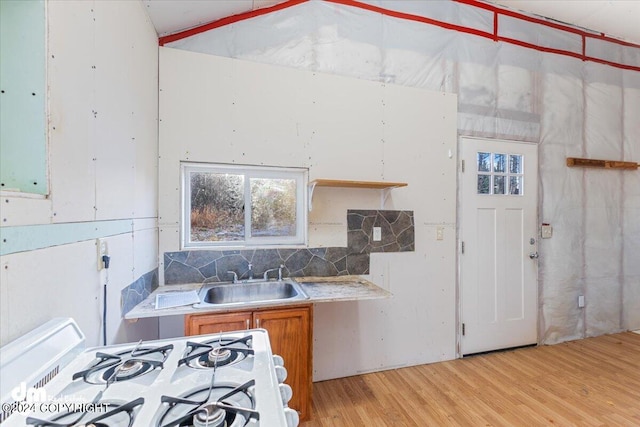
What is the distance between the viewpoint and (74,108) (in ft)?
3.73

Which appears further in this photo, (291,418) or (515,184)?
(515,184)

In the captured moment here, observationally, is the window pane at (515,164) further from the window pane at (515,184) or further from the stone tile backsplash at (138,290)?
the stone tile backsplash at (138,290)

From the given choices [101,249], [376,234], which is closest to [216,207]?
[101,249]

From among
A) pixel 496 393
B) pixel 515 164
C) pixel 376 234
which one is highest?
pixel 515 164

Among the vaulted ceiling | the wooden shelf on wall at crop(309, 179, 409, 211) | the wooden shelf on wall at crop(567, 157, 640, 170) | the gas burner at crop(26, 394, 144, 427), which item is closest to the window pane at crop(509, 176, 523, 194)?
the wooden shelf on wall at crop(567, 157, 640, 170)

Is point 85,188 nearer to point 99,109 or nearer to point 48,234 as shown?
point 48,234

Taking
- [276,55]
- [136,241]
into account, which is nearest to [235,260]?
[136,241]

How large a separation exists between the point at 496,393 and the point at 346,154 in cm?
228

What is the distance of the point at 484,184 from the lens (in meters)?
2.94

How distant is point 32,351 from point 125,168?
1.02 metres

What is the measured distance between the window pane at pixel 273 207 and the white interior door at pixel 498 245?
5.65ft

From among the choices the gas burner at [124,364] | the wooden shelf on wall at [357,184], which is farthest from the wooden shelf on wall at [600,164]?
the gas burner at [124,364]

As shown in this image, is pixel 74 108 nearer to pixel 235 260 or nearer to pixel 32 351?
pixel 32 351

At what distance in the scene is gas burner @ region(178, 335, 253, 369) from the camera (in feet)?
3.51
